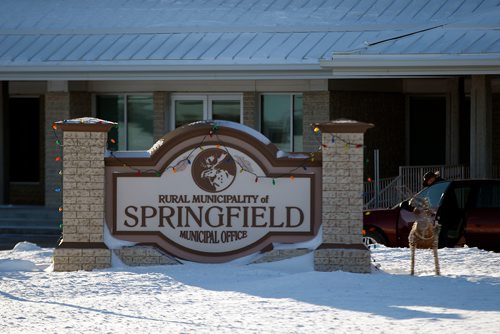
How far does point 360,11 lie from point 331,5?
33.5 inches

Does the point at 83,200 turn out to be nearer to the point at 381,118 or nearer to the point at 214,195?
the point at 214,195

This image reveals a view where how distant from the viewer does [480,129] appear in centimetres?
2394

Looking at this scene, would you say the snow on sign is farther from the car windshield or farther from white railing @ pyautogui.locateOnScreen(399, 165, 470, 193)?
white railing @ pyautogui.locateOnScreen(399, 165, 470, 193)

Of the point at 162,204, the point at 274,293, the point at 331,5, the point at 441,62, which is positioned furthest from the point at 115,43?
the point at 274,293

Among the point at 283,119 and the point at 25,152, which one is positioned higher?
the point at 283,119

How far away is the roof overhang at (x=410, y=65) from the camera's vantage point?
22562mm

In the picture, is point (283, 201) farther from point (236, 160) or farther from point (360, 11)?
point (360, 11)

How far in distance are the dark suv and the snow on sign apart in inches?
120

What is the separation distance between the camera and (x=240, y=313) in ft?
40.0

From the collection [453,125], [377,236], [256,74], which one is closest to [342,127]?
[377,236]

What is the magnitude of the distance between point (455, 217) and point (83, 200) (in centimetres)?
596

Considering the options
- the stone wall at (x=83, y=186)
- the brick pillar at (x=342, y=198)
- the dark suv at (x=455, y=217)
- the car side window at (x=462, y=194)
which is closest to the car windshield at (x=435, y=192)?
the dark suv at (x=455, y=217)

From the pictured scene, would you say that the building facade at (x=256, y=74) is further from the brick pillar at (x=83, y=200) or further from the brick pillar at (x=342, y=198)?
the brick pillar at (x=83, y=200)

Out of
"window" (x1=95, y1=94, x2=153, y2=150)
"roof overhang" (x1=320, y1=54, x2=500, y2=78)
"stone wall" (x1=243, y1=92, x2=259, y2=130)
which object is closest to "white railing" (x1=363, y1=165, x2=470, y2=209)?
"roof overhang" (x1=320, y1=54, x2=500, y2=78)
